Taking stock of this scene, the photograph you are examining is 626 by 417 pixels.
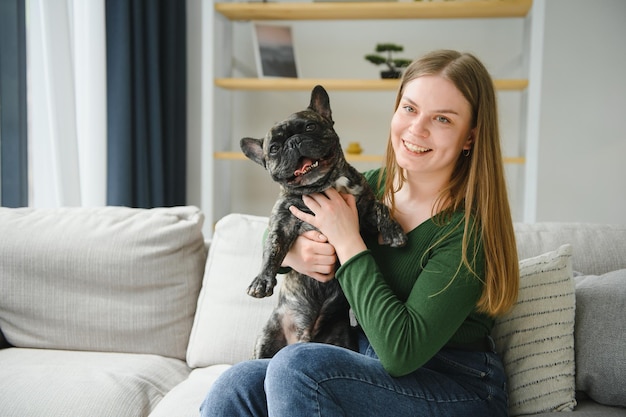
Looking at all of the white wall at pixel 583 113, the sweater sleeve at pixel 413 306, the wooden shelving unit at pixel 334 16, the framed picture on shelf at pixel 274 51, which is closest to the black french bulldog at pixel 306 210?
the sweater sleeve at pixel 413 306

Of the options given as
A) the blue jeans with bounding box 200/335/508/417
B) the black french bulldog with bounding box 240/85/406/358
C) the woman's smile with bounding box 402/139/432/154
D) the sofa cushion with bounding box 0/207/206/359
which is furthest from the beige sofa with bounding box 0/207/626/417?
the woman's smile with bounding box 402/139/432/154

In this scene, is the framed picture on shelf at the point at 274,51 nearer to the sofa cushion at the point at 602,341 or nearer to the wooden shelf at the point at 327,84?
the wooden shelf at the point at 327,84

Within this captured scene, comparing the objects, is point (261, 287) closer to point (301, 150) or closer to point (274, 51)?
point (301, 150)

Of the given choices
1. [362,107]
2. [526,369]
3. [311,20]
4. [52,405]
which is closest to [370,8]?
[311,20]

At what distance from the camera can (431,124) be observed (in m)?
1.48

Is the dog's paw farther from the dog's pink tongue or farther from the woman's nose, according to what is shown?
the woman's nose

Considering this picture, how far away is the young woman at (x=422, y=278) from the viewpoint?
1.29 metres

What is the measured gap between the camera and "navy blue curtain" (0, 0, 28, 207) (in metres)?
2.70

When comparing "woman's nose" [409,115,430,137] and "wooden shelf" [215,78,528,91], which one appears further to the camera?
"wooden shelf" [215,78,528,91]

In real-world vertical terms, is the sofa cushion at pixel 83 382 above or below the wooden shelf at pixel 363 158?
below

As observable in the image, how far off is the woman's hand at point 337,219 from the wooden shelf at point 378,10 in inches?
81.2

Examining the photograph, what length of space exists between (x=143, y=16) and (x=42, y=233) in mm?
1692

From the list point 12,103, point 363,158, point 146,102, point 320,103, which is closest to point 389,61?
point 363,158

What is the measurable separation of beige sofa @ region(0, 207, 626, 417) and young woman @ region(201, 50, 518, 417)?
0.30 metres
